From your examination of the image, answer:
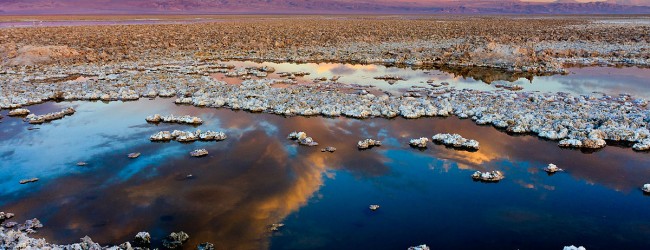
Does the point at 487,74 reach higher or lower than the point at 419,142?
higher

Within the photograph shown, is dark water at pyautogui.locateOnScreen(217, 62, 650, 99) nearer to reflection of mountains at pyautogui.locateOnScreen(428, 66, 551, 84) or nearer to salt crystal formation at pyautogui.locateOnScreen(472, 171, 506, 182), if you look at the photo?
reflection of mountains at pyautogui.locateOnScreen(428, 66, 551, 84)

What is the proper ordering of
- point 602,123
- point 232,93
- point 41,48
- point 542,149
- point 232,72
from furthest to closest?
point 41,48, point 232,72, point 232,93, point 602,123, point 542,149

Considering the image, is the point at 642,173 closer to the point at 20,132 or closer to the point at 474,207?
the point at 474,207

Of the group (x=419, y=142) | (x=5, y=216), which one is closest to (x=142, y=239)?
(x=5, y=216)

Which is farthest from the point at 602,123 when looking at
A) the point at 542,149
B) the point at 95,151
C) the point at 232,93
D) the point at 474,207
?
the point at 95,151

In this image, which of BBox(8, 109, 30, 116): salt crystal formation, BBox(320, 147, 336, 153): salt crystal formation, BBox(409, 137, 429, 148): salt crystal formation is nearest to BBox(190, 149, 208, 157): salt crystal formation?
BBox(320, 147, 336, 153): salt crystal formation

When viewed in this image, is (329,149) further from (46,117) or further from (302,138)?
(46,117)

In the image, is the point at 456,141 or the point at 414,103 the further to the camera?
the point at 414,103
